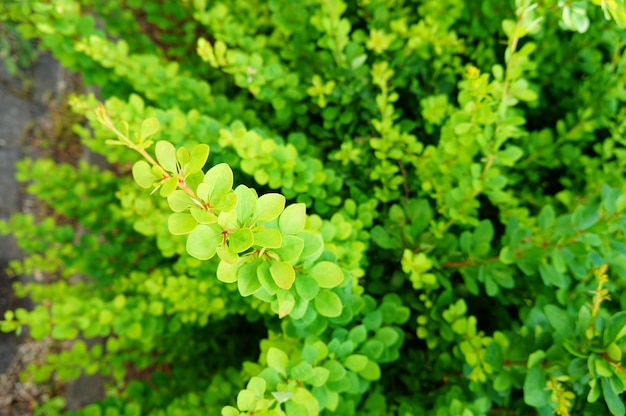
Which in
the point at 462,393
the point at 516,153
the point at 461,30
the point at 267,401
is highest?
the point at 461,30

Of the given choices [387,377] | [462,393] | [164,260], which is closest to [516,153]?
[462,393]

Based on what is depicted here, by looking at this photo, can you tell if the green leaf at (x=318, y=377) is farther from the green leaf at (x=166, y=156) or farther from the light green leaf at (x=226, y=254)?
the green leaf at (x=166, y=156)

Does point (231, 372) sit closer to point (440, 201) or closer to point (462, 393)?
point (462, 393)

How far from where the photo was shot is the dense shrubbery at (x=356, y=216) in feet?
3.06

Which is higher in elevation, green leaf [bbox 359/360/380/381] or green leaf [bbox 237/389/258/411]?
green leaf [bbox 237/389/258/411]

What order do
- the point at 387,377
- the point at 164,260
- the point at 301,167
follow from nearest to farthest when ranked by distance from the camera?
the point at 301,167 < the point at 387,377 < the point at 164,260

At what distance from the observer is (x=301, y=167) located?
4.17 feet

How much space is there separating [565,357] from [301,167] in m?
0.78

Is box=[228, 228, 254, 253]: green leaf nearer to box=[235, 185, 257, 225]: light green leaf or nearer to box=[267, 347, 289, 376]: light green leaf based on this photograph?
box=[235, 185, 257, 225]: light green leaf

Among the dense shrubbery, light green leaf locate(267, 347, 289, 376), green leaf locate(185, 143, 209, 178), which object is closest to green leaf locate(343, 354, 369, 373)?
the dense shrubbery

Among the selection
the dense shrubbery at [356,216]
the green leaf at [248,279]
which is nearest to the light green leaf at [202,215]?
the dense shrubbery at [356,216]

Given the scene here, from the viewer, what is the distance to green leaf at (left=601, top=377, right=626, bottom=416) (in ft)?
3.05

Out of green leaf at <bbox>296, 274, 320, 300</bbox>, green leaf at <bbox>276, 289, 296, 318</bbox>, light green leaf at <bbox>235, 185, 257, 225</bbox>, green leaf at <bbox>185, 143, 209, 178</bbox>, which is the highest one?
green leaf at <bbox>185, 143, 209, 178</bbox>

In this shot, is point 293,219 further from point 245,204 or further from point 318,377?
point 318,377
